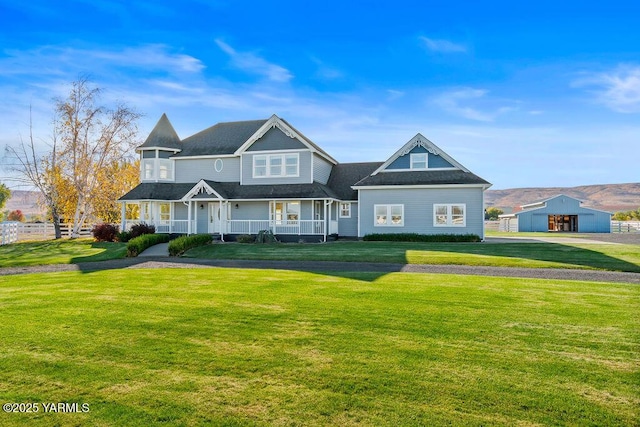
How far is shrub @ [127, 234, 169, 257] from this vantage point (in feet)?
70.8

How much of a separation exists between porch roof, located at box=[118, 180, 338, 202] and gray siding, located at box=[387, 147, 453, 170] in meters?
5.53

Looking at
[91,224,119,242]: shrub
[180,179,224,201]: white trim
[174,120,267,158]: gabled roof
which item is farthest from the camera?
[174,120,267,158]: gabled roof

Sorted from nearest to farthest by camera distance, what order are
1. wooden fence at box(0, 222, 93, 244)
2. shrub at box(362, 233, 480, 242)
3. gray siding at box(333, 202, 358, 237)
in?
shrub at box(362, 233, 480, 242), gray siding at box(333, 202, 358, 237), wooden fence at box(0, 222, 93, 244)

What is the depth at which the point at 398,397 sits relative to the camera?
4.16 metres

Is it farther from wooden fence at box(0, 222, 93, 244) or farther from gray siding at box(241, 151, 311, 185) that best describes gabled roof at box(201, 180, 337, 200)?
wooden fence at box(0, 222, 93, 244)

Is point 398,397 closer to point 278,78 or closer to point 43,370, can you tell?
point 43,370

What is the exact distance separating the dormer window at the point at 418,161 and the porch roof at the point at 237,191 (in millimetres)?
6586

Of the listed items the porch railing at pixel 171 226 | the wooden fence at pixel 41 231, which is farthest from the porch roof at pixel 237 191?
the wooden fence at pixel 41 231

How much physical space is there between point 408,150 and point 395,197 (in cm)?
384

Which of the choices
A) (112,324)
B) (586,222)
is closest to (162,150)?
(112,324)

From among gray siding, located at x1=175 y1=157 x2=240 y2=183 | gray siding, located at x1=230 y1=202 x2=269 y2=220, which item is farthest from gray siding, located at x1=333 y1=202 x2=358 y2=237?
gray siding, located at x1=175 y1=157 x2=240 y2=183

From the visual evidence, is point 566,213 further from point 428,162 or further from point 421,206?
Answer: point 421,206

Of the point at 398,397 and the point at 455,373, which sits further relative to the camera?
the point at 455,373

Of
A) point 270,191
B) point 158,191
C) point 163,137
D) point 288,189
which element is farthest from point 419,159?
point 163,137
